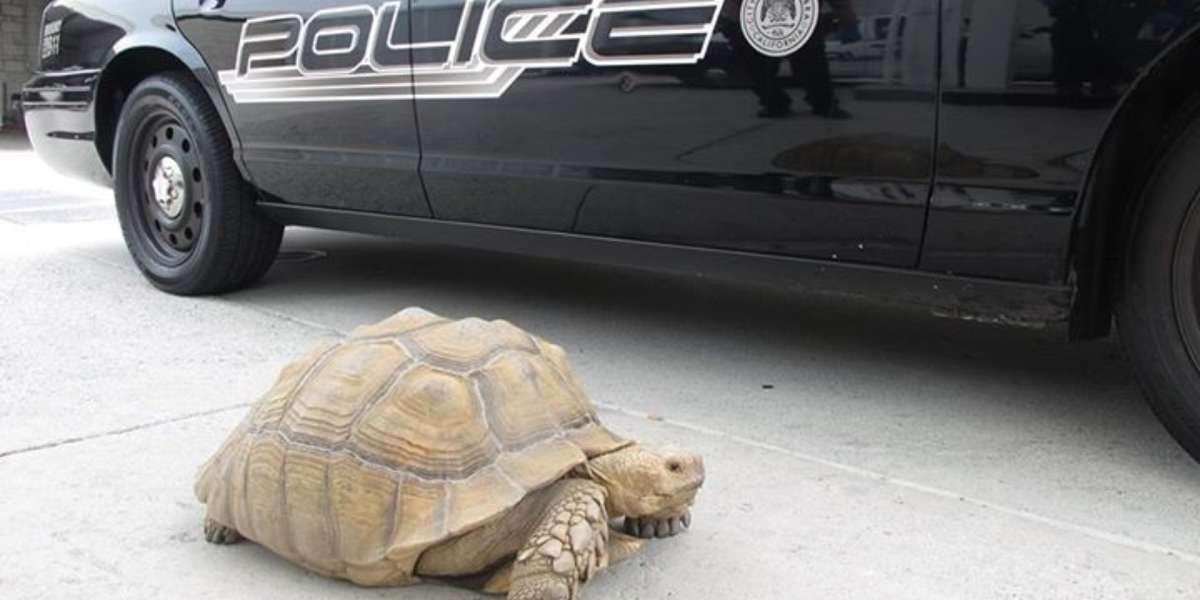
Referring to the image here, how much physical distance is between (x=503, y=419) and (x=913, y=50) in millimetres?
1459

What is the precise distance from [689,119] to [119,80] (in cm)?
292

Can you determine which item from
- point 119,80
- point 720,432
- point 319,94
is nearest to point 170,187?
point 119,80

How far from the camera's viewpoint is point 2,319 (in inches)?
164

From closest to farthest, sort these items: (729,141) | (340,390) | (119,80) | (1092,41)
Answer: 1. (340,390)
2. (1092,41)
3. (729,141)
4. (119,80)

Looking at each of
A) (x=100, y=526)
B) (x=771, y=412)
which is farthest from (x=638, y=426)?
(x=100, y=526)

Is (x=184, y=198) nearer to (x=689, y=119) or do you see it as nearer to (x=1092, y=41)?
(x=689, y=119)

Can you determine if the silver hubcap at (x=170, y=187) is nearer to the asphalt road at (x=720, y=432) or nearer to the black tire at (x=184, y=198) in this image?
the black tire at (x=184, y=198)

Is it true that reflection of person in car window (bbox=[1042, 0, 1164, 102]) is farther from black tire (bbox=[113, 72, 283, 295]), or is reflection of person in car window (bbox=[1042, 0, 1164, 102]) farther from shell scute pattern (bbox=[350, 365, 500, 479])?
black tire (bbox=[113, 72, 283, 295])

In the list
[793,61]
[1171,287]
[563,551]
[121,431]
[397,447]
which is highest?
[793,61]

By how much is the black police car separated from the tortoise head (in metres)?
1.08

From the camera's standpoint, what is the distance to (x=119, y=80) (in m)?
4.84

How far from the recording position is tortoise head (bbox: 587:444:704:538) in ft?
7.22

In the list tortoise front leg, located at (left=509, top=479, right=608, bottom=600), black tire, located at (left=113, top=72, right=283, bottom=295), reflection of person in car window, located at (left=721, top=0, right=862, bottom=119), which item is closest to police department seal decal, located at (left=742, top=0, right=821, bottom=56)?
reflection of person in car window, located at (left=721, top=0, right=862, bottom=119)

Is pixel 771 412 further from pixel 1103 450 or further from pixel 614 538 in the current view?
pixel 614 538
